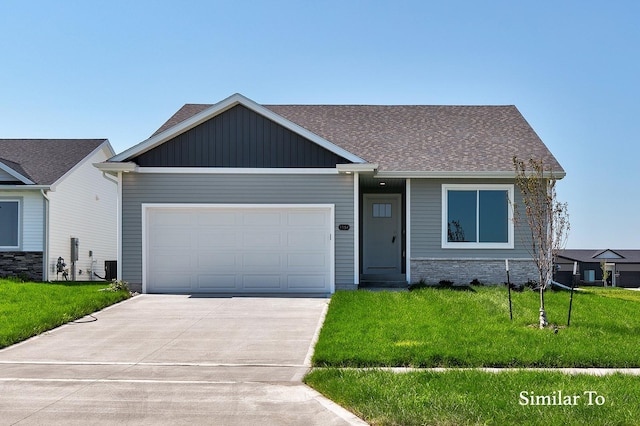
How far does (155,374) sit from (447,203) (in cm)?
1124

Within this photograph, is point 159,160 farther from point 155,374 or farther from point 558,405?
point 558,405

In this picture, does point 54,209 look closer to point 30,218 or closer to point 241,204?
point 30,218

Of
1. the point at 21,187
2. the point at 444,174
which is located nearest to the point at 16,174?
the point at 21,187

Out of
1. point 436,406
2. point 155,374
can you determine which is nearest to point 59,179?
point 155,374

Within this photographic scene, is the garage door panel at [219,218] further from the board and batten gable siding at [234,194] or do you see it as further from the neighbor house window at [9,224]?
the neighbor house window at [9,224]

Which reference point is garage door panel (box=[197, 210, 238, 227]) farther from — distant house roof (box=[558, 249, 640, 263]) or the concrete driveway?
distant house roof (box=[558, 249, 640, 263])

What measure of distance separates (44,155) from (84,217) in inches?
101

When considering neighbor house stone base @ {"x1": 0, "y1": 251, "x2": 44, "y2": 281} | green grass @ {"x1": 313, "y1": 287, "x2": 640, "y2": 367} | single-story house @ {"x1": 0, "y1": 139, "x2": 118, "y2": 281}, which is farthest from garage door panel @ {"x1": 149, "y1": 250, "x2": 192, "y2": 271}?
neighbor house stone base @ {"x1": 0, "y1": 251, "x2": 44, "y2": 281}

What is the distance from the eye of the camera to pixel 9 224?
20688 mm

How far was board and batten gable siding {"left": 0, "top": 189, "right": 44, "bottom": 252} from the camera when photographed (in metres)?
20.7

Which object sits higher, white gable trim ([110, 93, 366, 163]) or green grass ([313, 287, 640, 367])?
white gable trim ([110, 93, 366, 163])

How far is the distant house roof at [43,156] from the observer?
21.2 meters

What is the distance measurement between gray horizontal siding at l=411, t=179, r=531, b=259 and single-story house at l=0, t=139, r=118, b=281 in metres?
8.30

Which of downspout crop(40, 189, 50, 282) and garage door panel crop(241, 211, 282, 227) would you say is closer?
garage door panel crop(241, 211, 282, 227)
